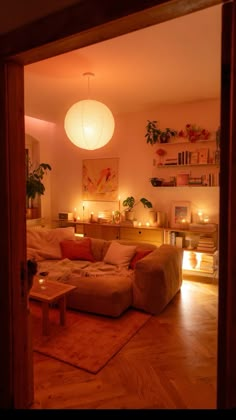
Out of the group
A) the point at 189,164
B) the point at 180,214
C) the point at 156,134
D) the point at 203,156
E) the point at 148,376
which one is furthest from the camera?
the point at 156,134

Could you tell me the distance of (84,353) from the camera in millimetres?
2502

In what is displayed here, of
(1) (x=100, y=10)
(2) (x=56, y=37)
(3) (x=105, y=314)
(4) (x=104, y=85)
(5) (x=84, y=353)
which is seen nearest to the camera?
(1) (x=100, y=10)

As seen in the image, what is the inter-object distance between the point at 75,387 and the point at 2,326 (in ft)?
3.05

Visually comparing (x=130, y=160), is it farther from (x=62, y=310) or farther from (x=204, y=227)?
(x=62, y=310)

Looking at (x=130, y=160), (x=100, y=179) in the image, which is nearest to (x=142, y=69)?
(x=130, y=160)

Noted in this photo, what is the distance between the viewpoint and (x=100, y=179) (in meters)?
5.64

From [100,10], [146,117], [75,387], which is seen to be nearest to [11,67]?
[100,10]

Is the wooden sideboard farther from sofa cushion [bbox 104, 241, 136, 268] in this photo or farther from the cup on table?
the cup on table

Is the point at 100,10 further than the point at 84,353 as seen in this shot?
No

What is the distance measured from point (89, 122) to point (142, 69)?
35.1 inches

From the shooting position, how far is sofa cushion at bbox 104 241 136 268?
4062 millimetres

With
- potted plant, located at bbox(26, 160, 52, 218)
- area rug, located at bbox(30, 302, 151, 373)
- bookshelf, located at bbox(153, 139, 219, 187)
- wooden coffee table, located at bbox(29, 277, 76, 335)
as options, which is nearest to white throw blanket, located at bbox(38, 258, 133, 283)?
wooden coffee table, located at bbox(29, 277, 76, 335)

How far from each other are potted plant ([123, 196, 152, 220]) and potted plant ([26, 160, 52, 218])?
1.63m

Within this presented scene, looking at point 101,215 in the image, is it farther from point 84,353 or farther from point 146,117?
point 84,353
